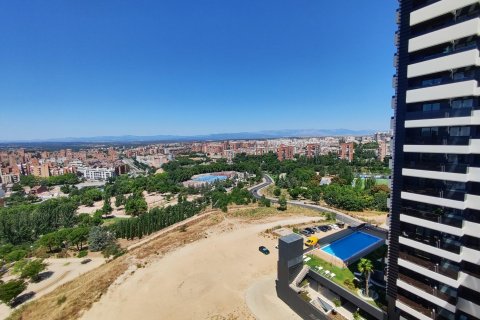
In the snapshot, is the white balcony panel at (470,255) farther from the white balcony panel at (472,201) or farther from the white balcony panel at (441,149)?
the white balcony panel at (441,149)

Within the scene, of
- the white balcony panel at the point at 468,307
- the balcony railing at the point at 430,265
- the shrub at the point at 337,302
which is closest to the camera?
the white balcony panel at the point at 468,307

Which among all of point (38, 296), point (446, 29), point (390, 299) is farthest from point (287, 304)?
point (38, 296)

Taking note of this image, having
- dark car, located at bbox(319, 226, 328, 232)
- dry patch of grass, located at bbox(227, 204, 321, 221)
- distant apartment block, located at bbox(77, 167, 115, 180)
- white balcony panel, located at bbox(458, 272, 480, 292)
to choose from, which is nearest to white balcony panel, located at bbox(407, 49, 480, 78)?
white balcony panel, located at bbox(458, 272, 480, 292)

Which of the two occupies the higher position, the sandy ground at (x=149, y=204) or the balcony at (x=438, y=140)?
the balcony at (x=438, y=140)

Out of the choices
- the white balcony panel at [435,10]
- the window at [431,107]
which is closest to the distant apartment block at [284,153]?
the window at [431,107]

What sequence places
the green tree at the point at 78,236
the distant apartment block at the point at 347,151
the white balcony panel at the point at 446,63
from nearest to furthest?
the white balcony panel at the point at 446,63, the green tree at the point at 78,236, the distant apartment block at the point at 347,151

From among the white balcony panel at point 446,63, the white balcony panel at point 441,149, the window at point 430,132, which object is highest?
the white balcony panel at point 446,63
